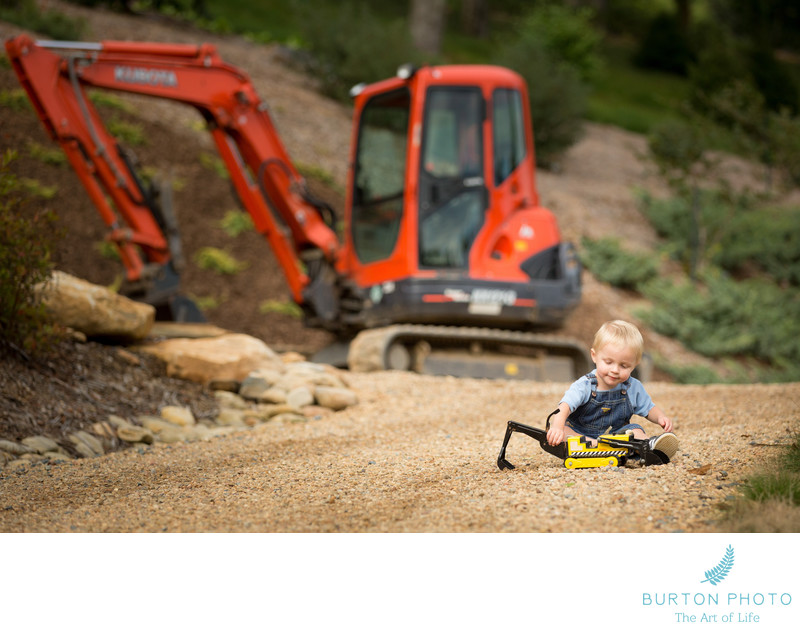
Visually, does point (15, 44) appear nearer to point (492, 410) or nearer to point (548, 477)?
point (492, 410)

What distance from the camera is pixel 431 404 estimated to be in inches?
251

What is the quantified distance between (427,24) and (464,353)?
48.0 ft

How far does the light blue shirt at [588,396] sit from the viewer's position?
12.0 feet

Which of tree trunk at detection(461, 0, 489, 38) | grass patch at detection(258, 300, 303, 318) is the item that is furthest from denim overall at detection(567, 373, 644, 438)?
tree trunk at detection(461, 0, 489, 38)

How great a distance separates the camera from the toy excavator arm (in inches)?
296

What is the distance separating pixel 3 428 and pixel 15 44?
159 inches

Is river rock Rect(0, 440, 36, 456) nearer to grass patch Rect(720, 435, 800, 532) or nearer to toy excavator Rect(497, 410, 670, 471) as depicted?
toy excavator Rect(497, 410, 670, 471)

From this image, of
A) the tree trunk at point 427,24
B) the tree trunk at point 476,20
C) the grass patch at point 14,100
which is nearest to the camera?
the grass patch at point 14,100

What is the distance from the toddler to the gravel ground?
18 centimetres

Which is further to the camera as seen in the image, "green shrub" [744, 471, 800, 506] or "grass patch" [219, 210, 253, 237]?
"grass patch" [219, 210, 253, 237]

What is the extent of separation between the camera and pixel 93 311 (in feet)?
21.0

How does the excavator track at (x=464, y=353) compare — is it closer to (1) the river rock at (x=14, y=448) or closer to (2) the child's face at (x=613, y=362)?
(1) the river rock at (x=14, y=448)

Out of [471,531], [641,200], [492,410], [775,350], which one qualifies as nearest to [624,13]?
[641,200]
